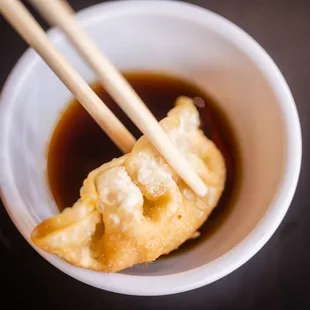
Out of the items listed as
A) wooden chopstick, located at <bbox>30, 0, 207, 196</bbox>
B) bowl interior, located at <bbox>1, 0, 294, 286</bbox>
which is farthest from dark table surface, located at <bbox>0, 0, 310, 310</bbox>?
wooden chopstick, located at <bbox>30, 0, 207, 196</bbox>

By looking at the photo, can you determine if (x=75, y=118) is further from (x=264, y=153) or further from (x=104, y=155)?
(x=264, y=153)

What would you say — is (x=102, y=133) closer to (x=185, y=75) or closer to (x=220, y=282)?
(x=185, y=75)

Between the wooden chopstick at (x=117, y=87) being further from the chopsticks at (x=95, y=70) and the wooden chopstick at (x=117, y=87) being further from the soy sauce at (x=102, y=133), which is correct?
the soy sauce at (x=102, y=133)

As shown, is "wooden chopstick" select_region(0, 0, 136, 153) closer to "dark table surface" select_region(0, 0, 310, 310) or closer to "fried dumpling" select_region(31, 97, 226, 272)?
"fried dumpling" select_region(31, 97, 226, 272)

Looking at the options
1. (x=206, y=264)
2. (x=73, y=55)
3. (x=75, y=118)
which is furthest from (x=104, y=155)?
(x=206, y=264)

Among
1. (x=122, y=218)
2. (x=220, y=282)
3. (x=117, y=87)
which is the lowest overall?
(x=220, y=282)

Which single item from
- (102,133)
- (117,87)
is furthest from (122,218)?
(102,133)
